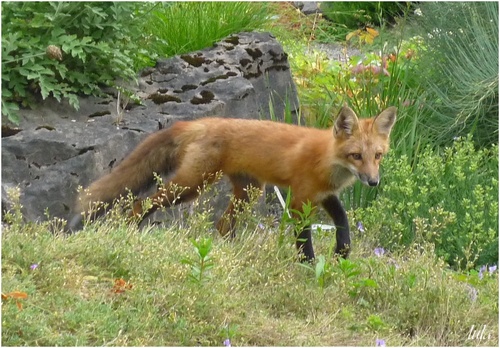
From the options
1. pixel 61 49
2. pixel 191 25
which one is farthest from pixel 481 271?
pixel 191 25

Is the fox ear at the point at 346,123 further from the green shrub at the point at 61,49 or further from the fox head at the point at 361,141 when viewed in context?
the green shrub at the point at 61,49

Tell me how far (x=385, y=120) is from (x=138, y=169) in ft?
5.86

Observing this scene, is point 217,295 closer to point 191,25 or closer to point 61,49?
point 61,49

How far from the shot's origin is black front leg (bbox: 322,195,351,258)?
18.7 feet

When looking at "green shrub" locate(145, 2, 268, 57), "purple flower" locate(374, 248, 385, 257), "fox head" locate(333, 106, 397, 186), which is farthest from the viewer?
"green shrub" locate(145, 2, 268, 57)

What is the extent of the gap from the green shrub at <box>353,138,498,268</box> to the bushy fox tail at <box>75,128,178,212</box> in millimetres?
1471

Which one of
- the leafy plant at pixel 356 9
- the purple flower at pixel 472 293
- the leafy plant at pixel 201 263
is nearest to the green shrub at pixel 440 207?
the purple flower at pixel 472 293

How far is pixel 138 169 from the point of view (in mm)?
6148

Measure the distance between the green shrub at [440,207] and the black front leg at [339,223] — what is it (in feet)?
0.83

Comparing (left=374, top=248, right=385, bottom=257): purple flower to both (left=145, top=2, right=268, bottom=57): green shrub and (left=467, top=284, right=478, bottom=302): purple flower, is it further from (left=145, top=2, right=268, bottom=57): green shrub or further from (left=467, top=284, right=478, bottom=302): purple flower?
(left=145, top=2, right=268, bottom=57): green shrub

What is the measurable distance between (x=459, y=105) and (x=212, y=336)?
4340 millimetres

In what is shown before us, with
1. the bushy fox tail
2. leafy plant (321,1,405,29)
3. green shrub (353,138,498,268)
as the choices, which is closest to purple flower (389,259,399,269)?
green shrub (353,138,498,268)

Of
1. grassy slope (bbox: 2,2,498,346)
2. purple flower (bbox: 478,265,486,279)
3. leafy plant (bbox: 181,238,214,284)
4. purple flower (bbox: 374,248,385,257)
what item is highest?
leafy plant (bbox: 181,238,214,284)

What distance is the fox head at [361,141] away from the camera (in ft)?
18.6
